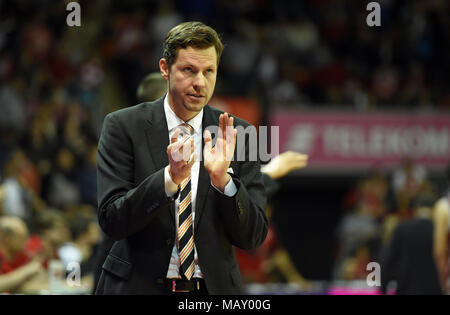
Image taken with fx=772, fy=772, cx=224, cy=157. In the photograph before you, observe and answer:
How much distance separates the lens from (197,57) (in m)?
2.74

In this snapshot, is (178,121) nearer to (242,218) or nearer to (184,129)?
(184,129)

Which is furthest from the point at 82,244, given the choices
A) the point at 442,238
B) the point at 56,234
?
the point at 442,238

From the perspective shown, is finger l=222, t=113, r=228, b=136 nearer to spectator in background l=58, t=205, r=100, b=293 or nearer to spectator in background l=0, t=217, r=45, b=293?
spectator in background l=0, t=217, r=45, b=293

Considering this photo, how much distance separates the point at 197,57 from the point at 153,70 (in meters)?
7.93

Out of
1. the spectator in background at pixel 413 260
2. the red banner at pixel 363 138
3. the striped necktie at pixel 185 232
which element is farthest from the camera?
the red banner at pixel 363 138

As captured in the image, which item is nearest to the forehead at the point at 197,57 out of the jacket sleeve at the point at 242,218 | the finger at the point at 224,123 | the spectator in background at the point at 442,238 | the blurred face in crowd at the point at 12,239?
the finger at the point at 224,123

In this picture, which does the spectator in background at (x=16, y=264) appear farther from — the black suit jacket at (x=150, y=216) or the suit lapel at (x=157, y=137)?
the suit lapel at (x=157, y=137)

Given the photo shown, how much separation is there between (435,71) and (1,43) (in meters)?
7.22

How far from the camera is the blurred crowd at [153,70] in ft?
31.6

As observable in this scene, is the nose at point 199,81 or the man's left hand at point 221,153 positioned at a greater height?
the nose at point 199,81

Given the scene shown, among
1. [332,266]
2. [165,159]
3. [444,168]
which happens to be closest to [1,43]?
[332,266]

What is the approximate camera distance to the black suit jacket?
263 centimetres

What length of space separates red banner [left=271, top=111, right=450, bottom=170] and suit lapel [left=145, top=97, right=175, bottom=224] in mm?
8675
